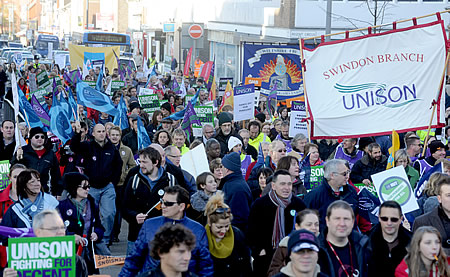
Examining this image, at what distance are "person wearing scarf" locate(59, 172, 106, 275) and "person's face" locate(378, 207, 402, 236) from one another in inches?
121

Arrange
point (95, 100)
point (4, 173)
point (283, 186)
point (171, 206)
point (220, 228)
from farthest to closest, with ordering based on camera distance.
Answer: point (95, 100) → point (4, 173) → point (283, 186) → point (220, 228) → point (171, 206)

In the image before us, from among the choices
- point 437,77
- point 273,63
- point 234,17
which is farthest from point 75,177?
point 234,17

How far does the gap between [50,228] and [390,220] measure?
8.81 ft

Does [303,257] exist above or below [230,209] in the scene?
above

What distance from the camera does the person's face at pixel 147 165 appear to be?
863 centimetres

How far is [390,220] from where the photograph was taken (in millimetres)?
6695

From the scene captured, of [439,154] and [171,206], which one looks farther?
[439,154]

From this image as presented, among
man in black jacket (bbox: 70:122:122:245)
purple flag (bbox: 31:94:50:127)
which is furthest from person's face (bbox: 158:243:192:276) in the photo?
purple flag (bbox: 31:94:50:127)

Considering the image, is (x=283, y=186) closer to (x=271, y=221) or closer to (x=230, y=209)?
(x=271, y=221)

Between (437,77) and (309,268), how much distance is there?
23.1 feet

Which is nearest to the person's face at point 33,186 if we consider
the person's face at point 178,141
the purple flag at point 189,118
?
the person's face at point 178,141

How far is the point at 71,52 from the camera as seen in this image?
1268 inches

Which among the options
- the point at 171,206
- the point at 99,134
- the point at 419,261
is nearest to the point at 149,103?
the point at 99,134

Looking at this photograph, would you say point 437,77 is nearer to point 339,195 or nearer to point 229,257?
point 339,195
